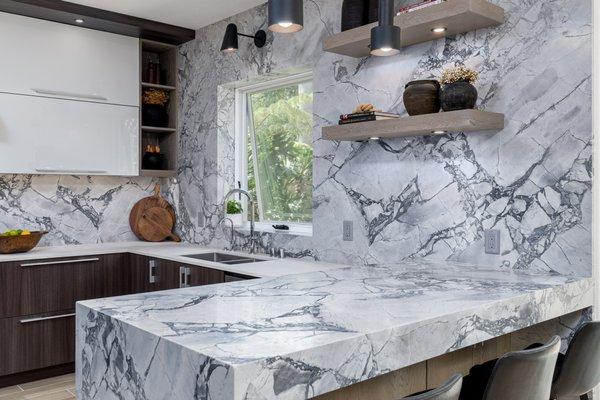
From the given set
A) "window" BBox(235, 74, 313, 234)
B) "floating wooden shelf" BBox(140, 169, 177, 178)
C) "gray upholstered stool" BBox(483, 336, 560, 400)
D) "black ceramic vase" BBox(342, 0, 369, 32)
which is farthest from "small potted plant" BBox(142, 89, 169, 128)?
"gray upholstered stool" BBox(483, 336, 560, 400)

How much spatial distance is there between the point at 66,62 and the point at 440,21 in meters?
2.89

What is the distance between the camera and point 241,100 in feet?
15.3

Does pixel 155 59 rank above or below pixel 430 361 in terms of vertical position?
above

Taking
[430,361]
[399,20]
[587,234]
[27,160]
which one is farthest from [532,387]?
[27,160]

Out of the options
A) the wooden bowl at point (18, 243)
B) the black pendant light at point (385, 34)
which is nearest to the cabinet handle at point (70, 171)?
the wooden bowl at point (18, 243)

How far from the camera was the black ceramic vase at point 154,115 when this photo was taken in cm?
484

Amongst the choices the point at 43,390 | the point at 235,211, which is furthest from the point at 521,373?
the point at 43,390

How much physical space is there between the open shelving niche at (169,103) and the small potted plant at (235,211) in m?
0.87

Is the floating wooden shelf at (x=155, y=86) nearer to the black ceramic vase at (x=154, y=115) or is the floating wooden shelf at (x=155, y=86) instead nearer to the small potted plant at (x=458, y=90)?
the black ceramic vase at (x=154, y=115)

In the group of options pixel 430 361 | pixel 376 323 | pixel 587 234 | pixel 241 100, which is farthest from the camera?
pixel 241 100

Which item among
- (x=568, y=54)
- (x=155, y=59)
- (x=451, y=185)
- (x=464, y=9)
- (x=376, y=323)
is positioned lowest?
(x=376, y=323)

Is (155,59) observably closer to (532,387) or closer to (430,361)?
(430,361)

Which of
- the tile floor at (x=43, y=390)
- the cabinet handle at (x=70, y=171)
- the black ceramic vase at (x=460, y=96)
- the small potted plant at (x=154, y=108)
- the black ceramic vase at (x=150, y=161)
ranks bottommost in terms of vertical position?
the tile floor at (x=43, y=390)

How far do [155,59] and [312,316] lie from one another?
404 cm
